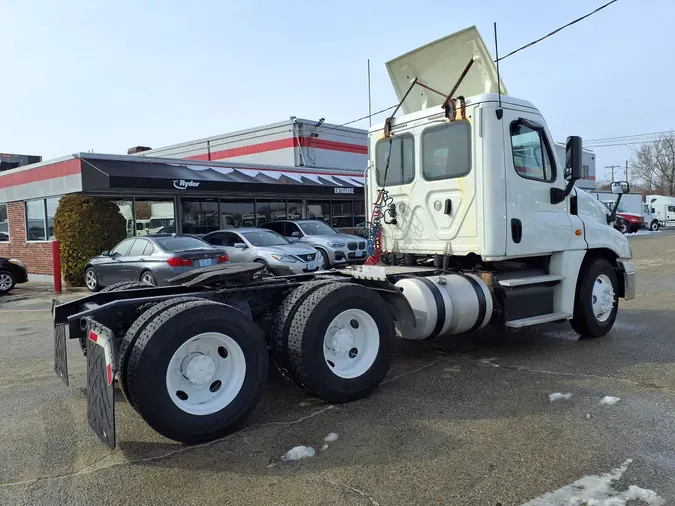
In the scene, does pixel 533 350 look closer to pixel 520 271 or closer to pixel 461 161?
pixel 520 271

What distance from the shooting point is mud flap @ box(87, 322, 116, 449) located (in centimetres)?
352

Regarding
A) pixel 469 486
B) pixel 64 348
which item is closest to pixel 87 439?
pixel 64 348

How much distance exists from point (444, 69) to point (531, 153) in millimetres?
1529

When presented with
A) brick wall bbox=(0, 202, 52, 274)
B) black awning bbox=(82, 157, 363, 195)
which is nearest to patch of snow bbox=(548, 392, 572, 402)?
black awning bbox=(82, 157, 363, 195)

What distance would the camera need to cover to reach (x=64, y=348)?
4.72m

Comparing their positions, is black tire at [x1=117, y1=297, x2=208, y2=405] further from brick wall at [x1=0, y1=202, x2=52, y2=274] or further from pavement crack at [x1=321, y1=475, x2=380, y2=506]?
brick wall at [x1=0, y1=202, x2=52, y2=274]

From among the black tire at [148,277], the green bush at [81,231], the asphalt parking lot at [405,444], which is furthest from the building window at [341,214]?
the asphalt parking lot at [405,444]

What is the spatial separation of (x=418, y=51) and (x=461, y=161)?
1.76 meters

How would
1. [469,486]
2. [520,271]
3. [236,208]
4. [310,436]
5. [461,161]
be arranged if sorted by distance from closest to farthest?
1. [469,486]
2. [310,436]
3. [461,161]
4. [520,271]
5. [236,208]

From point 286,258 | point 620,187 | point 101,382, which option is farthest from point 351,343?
point 286,258

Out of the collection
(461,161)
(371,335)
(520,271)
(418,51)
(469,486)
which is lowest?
(469,486)

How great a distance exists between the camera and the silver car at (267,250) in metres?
13.1

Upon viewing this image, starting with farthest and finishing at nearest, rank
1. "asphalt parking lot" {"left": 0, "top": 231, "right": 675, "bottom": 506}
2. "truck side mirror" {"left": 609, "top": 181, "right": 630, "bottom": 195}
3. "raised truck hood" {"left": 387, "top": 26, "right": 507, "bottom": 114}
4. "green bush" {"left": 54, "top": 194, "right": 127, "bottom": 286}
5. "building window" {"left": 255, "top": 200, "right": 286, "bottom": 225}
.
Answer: "building window" {"left": 255, "top": 200, "right": 286, "bottom": 225}
"green bush" {"left": 54, "top": 194, "right": 127, "bottom": 286}
"truck side mirror" {"left": 609, "top": 181, "right": 630, "bottom": 195}
"raised truck hood" {"left": 387, "top": 26, "right": 507, "bottom": 114}
"asphalt parking lot" {"left": 0, "top": 231, "right": 675, "bottom": 506}

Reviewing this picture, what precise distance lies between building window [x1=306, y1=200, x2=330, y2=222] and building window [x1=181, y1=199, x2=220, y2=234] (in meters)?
4.61
